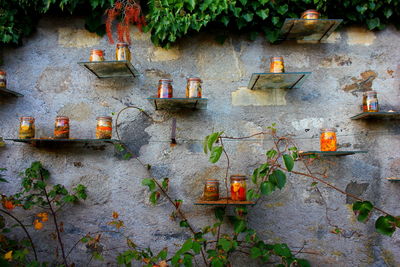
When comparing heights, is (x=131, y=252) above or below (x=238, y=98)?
below

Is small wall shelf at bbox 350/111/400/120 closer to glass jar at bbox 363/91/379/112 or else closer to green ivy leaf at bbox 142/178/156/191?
glass jar at bbox 363/91/379/112

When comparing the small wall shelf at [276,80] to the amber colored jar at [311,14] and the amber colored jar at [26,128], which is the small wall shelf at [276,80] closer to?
the amber colored jar at [311,14]

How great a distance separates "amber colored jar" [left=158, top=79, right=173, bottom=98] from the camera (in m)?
2.03

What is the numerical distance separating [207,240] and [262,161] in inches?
24.3

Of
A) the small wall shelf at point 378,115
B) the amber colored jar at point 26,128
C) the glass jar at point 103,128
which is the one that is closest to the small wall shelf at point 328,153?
the small wall shelf at point 378,115

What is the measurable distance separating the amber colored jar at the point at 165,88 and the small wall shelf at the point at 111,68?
8.8 inches

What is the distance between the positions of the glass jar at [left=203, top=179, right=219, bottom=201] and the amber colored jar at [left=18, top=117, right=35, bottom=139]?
3.73 ft

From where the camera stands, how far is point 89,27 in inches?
88.0

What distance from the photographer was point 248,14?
214 cm

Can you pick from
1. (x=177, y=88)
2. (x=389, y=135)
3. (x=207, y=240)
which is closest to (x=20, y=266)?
(x=207, y=240)

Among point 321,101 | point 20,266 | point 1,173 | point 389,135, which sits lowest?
point 20,266

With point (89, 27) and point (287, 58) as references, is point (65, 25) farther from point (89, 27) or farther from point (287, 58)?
point (287, 58)

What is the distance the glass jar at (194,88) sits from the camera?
2008 mm

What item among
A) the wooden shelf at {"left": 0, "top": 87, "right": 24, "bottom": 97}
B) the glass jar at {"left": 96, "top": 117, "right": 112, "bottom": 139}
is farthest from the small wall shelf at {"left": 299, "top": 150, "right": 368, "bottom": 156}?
the wooden shelf at {"left": 0, "top": 87, "right": 24, "bottom": 97}
